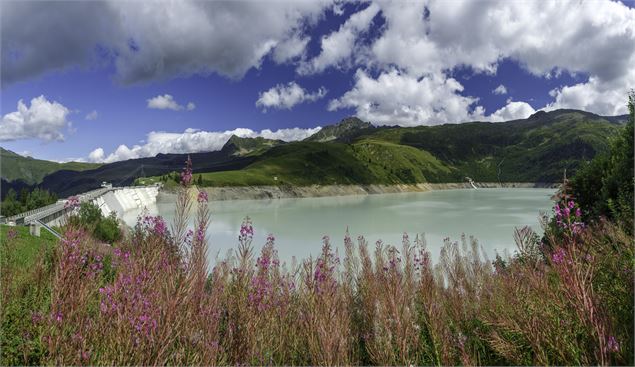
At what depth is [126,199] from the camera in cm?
13088

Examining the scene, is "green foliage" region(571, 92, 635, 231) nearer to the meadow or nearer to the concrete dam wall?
the meadow

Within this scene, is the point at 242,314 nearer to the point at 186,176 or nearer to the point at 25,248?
the point at 186,176

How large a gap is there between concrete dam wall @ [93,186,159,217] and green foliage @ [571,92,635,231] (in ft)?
366

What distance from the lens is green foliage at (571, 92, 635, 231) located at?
1812cm

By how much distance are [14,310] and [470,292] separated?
12.4m

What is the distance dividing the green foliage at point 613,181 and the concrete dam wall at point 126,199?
111 metres

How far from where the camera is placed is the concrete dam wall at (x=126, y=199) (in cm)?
11220

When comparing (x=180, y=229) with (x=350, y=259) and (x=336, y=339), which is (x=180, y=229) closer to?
(x=336, y=339)

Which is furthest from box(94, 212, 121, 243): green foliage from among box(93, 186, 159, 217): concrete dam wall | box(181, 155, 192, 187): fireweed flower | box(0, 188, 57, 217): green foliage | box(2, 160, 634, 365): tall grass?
box(93, 186, 159, 217): concrete dam wall

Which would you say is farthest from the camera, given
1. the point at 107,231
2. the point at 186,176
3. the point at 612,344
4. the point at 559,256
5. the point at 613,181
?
the point at 107,231

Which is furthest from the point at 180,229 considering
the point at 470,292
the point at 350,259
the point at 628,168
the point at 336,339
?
the point at 628,168

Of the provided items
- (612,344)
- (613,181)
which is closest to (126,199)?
(613,181)

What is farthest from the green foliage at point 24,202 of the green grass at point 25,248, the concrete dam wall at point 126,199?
the green grass at point 25,248

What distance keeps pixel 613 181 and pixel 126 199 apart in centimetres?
14004
